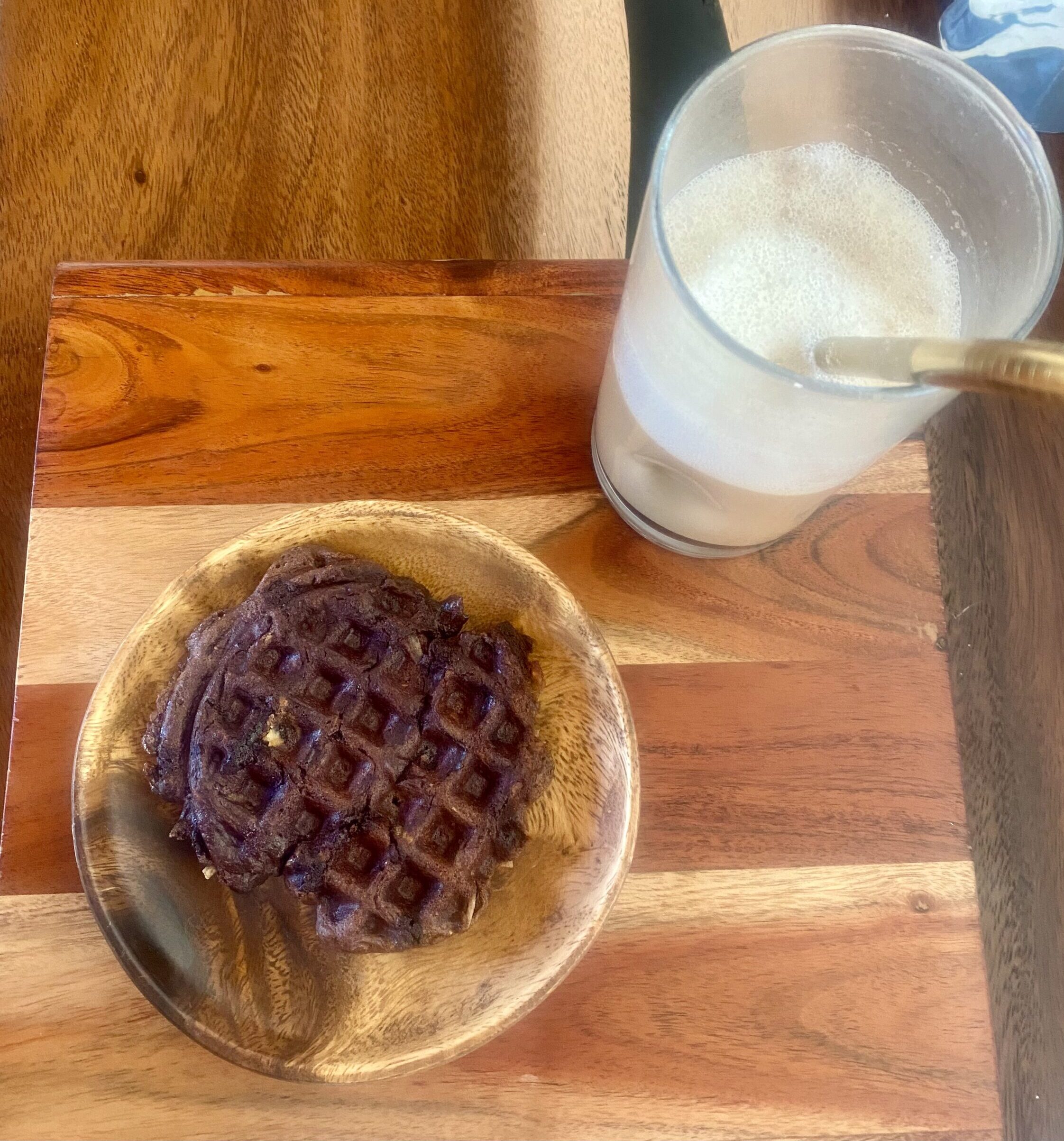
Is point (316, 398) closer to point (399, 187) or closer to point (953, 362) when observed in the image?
point (399, 187)

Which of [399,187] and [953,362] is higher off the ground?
[953,362]

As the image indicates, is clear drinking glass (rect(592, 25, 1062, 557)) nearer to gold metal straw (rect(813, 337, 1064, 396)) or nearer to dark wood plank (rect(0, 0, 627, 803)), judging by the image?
gold metal straw (rect(813, 337, 1064, 396))

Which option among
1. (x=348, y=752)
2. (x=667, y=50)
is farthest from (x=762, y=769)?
(x=667, y=50)

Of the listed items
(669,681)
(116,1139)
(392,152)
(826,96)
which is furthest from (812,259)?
(116,1139)

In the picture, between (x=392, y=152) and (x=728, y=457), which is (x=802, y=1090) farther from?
(x=392, y=152)

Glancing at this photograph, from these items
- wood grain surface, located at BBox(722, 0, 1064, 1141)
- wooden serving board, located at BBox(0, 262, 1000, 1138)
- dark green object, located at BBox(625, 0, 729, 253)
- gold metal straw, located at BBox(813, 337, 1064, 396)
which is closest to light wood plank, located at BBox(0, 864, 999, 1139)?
wooden serving board, located at BBox(0, 262, 1000, 1138)

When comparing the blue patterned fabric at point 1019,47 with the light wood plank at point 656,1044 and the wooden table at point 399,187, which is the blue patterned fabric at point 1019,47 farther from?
the light wood plank at point 656,1044

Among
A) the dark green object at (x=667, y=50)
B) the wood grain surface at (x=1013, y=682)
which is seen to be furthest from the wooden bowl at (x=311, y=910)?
the wood grain surface at (x=1013, y=682)

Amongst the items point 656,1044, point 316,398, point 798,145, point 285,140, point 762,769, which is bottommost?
point 656,1044
